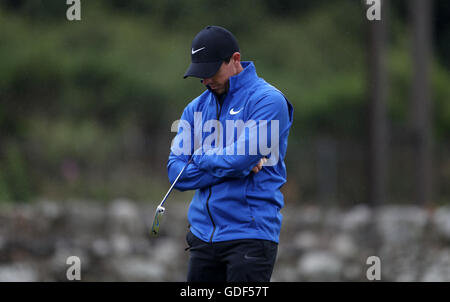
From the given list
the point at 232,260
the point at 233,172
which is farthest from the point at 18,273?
the point at 233,172

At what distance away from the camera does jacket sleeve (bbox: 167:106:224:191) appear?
152 inches

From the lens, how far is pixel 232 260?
3.73 meters

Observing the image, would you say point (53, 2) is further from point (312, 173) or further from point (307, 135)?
point (312, 173)

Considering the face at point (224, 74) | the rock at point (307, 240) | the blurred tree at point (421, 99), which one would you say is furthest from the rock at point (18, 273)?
the blurred tree at point (421, 99)

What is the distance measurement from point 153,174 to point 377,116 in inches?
180

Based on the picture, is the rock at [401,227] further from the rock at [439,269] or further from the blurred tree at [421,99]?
the blurred tree at [421,99]

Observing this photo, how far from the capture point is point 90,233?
9.72 meters

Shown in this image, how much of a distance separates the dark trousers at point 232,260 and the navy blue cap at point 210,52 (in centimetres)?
85

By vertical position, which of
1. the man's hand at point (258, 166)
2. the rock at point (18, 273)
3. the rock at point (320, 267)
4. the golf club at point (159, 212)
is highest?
the man's hand at point (258, 166)

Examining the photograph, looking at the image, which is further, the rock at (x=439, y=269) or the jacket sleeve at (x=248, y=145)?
the rock at (x=439, y=269)

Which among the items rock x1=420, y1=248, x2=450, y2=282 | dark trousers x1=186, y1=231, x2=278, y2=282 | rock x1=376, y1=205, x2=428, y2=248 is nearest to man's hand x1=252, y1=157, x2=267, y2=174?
dark trousers x1=186, y1=231, x2=278, y2=282

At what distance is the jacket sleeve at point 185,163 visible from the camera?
3.86 meters

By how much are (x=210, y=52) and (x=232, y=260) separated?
3.40 ft
